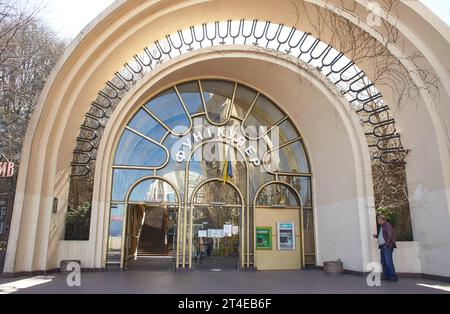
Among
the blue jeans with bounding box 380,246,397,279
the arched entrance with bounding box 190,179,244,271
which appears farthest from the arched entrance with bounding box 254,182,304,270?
the blue jeans with bounding box 380,246,397,279

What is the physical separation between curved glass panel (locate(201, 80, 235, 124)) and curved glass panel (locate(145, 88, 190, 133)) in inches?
37.2

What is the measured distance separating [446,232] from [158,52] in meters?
9.69

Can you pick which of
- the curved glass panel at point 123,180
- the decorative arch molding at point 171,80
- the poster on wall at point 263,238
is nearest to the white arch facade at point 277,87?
the decorative arch molding at point 171,80

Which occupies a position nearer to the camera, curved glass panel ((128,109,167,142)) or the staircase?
the staircase

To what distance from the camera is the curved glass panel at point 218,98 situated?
12789 millimetres

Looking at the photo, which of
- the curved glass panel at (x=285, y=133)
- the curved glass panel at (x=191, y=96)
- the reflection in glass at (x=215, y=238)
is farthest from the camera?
the curved glass panel at (x=285, y=133)

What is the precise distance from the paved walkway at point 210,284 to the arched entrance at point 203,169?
5.06ft

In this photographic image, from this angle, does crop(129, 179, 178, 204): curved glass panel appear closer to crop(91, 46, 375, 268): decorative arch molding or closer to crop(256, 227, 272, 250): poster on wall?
crop(91, 46, 375, 268): decorative arch molding

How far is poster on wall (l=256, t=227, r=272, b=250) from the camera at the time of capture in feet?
39.3

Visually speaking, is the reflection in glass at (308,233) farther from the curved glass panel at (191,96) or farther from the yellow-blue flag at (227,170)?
the curved glass panel at (191,96)

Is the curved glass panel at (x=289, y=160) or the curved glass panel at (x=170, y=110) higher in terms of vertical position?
the curved glass panel at (x=170, y=110)

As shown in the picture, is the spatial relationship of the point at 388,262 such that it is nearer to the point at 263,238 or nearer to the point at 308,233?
the point at 308,233

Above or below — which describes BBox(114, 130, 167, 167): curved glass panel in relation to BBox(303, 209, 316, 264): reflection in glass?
above
